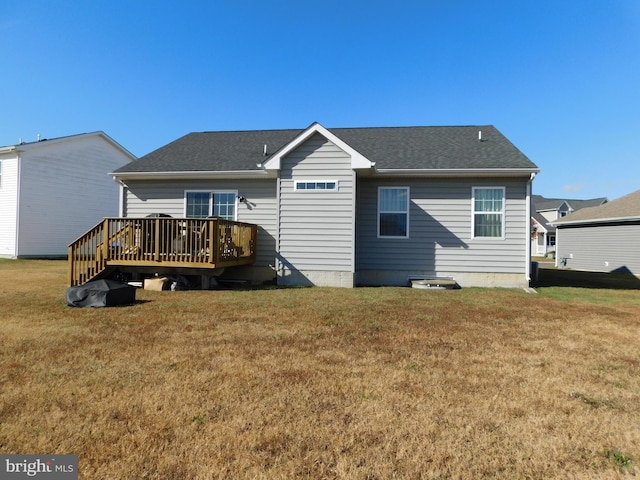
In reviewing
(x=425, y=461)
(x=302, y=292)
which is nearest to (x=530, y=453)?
(x=425, y=461)

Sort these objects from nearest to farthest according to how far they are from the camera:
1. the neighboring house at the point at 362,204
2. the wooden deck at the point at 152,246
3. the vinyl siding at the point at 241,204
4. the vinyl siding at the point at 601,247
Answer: the wooden deck at the point at 152,246, the neighboring house at the point at 362,204, the vinyl siding at the point at 241,204, the vinyl siding at the point at 601,247

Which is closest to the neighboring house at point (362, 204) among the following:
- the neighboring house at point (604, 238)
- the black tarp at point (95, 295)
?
the black tarp at point (95, 295)

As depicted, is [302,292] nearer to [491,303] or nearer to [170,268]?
[170,268]

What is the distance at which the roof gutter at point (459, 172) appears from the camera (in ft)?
33.5

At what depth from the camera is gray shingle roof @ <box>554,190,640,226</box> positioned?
57.6 ft

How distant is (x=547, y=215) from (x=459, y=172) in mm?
39825

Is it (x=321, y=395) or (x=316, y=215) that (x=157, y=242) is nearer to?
(x=316, y=215)

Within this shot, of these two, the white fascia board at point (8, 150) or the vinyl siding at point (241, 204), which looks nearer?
the vinyl siding at point (241, 204)

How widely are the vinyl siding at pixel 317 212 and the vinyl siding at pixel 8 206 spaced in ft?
53.7

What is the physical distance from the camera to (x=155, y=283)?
991cm

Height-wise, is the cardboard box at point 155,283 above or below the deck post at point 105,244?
below

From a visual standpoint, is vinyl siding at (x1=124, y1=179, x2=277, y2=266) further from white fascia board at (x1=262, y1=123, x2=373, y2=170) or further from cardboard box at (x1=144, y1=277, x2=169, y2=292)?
cardboard box at (x1=144, y1=277, x2=169, y2=292)

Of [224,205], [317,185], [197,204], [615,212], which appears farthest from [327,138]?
[615,212]

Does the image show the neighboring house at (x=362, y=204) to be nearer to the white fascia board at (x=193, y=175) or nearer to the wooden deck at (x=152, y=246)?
the white fascia board at (x=193, y=175)
